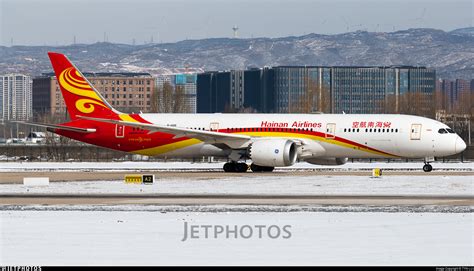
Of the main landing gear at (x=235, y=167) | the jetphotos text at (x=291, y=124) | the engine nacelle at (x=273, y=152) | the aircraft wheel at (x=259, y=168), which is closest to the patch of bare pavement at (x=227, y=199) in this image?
the engine nacelle at (x=273, y=152)

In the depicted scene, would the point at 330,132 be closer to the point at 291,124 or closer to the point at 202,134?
the point at 291,124

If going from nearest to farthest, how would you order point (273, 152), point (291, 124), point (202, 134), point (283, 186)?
point (283, 186) < point (273, 152) < point (202, 134) < point (291, 124)

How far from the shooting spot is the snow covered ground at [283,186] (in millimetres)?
44188

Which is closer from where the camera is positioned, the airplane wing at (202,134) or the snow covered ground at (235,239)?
the snow covered ground at (235,239)

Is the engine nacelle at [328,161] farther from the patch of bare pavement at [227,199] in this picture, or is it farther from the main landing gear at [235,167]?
the patch of bare pavement at [227,199]

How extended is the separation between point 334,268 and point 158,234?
289 inches

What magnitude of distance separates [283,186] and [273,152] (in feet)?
39.2

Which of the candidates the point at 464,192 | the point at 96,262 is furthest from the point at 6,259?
the point at 464,192

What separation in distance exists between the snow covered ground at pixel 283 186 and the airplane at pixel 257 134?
20.5 ft

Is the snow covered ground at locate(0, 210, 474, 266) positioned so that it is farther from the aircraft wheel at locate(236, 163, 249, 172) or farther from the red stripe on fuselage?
the red stripe on fuselage

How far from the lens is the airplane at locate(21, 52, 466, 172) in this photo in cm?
6138

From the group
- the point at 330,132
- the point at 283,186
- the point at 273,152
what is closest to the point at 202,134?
the point at 273,152

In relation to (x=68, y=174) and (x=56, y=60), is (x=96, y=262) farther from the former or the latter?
(x=56, y=60)

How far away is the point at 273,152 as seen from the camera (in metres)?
59.7
